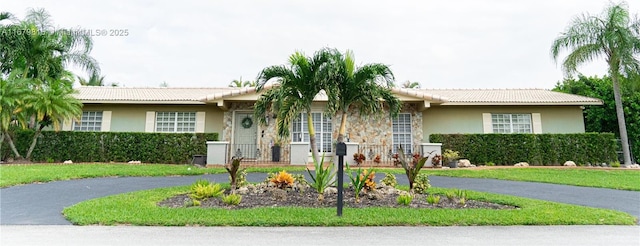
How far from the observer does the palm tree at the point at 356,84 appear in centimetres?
730

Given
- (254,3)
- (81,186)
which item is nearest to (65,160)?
(81,186)

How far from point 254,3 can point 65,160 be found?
35.5ft

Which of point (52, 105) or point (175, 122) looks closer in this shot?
point (52, 105)

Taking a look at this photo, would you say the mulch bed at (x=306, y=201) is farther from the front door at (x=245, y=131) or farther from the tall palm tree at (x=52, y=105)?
the tall palm tree at (x=52, y=105)

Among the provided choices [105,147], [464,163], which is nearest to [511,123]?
[464,163]

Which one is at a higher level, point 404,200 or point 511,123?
point 511,123

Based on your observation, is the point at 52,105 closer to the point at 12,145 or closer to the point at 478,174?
the point at 12,145

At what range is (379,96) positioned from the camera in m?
7.85

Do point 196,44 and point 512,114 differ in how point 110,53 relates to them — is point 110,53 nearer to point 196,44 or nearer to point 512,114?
point 196,44

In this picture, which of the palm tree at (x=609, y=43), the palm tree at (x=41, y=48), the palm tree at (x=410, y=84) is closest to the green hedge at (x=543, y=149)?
the palm tree at (x=609, y=43)

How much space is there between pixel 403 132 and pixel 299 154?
5.42 meters

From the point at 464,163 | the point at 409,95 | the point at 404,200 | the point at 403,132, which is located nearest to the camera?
the point at 404,200

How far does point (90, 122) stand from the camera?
15539 millimetres

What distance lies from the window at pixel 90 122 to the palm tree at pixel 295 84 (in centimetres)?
1226
